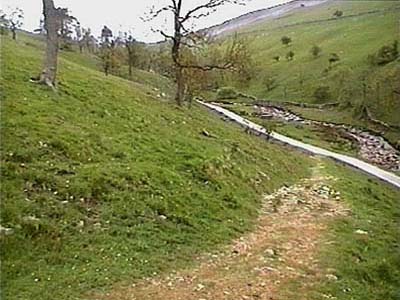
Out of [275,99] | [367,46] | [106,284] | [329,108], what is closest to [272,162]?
[106,284]

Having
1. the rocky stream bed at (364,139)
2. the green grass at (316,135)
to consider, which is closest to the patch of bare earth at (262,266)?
the rocky stream bed at (364,139)

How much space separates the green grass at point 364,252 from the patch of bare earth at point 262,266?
404 mm

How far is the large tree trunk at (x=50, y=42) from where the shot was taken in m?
22.2

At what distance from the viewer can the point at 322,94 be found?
78.5m

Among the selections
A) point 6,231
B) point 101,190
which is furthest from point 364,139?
point 6,231

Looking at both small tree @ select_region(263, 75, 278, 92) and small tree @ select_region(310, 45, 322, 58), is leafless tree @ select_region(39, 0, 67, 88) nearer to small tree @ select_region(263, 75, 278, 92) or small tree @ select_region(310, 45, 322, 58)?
small tree @ select_region(263, 75, 278, 92)

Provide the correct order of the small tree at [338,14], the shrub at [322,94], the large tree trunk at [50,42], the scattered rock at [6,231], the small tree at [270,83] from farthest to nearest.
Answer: the small tree at [338,14] → the small tree at [270,83] → the shrub at [322,94] → the large tree trunk at [50,42] → the scattered rock at [6,231]

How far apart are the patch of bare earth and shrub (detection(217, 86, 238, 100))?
66.0 metres

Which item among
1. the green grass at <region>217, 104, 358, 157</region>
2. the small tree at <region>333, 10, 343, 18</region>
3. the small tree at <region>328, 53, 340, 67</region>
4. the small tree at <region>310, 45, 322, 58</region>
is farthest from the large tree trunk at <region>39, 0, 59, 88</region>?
the small tree at <region>333, 10, 343, 18</region>

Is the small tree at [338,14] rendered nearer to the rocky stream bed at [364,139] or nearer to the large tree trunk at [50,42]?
the rocky stream bed at [364,139]

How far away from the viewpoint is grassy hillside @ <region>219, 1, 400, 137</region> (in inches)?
2426

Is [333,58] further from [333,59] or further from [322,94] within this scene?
[322,94]

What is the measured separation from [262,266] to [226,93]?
7417 centimetres

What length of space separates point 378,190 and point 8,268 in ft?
68.1
